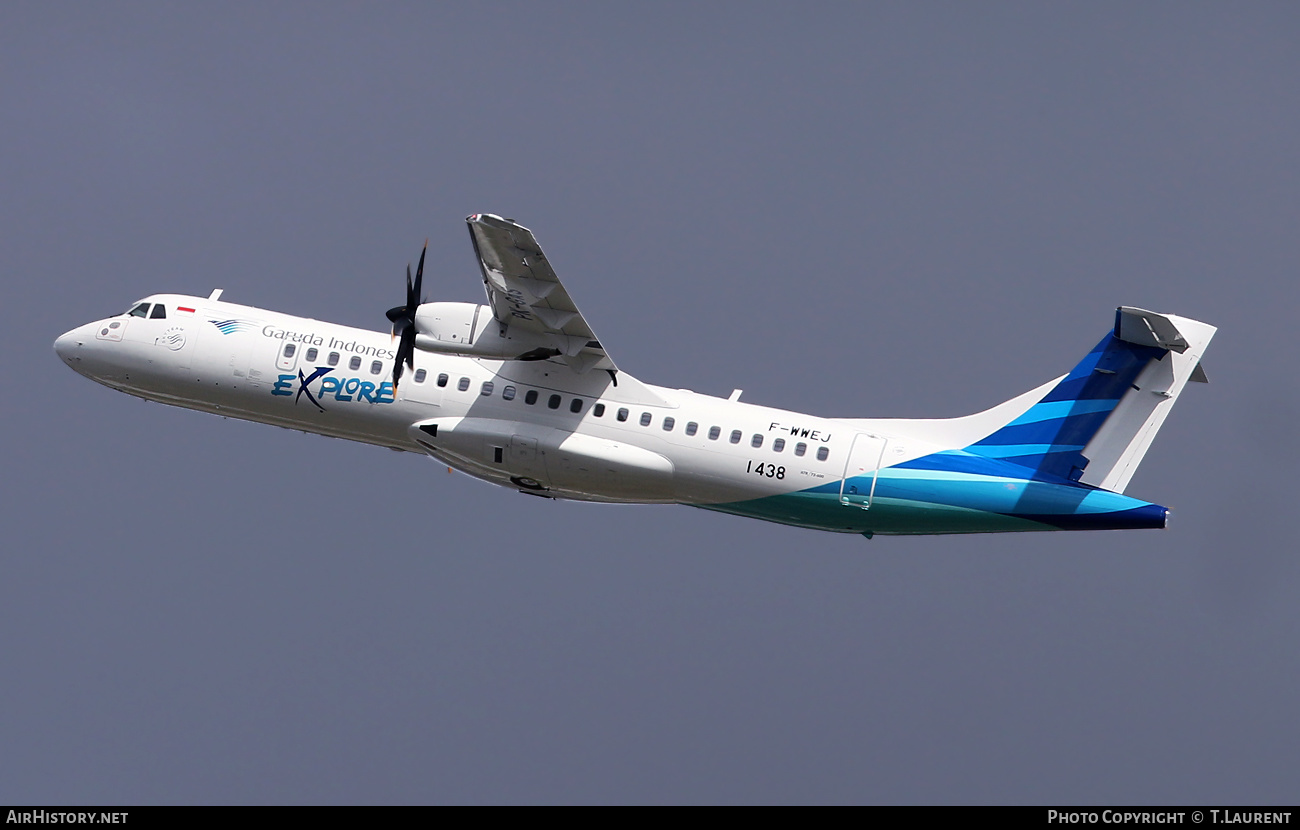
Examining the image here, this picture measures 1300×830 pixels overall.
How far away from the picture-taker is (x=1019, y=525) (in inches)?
1385

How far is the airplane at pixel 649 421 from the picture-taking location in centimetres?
3503

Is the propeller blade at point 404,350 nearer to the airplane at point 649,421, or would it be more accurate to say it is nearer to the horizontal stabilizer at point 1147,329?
the airplane at point 649,421

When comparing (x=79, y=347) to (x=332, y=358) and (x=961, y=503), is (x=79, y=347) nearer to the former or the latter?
(x=332, y=358)

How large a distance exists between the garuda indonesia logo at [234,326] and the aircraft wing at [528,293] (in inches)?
252

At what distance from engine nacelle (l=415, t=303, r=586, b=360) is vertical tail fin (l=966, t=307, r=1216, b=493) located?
1049 centimetres

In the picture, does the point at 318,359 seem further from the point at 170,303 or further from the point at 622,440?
the point at 622,440

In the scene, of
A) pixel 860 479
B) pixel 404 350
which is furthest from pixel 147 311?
pixel 860 479

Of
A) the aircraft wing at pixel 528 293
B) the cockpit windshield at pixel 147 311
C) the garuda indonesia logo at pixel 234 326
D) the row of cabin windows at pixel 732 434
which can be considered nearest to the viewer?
the aircraft wing at pixel 528 293

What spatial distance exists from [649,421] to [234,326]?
10.0 m

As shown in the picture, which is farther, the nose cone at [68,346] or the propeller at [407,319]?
the nose cone at [68,346]

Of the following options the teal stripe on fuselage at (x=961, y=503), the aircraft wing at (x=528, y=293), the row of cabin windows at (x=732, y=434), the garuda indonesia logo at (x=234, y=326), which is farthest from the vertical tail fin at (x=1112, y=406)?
the garuda indonesia logo at (x=234, y=326)

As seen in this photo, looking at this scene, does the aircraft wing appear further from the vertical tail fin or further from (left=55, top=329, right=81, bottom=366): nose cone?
(left=55, top=329, right=81, bottom=366): nose cone

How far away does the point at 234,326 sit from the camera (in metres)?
38.8
